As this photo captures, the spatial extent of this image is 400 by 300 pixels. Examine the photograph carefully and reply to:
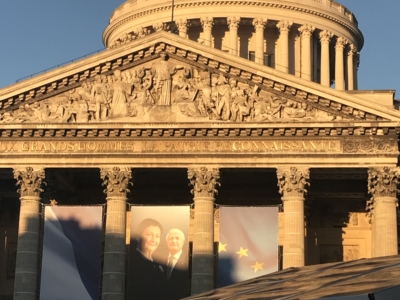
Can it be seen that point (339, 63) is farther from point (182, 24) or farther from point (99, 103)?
point (99, 103)

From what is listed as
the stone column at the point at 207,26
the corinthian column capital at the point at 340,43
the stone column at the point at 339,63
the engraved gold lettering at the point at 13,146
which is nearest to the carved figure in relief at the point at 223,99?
the engraved gold lettering at the point at 13,146

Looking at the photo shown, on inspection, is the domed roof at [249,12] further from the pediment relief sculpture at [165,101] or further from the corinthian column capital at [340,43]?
the pediment relief sculpture at [165,101]

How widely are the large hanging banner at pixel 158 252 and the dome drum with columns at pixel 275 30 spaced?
20.6 metres

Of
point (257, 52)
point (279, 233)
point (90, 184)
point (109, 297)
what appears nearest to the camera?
point (109, 297)

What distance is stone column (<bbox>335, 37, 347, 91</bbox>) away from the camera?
62.9m

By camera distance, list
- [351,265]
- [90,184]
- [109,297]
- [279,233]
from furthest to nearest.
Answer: [90,184] < [279,233] < [109,297] < [351,265]

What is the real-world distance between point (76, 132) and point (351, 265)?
2638 cm

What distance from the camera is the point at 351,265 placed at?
683 inches

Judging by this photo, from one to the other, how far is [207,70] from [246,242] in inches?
297

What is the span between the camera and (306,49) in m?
62.4

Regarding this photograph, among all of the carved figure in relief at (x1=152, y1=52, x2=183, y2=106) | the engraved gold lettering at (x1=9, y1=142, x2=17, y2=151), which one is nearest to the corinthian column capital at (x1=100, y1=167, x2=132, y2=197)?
the carved figure in relief at (x1=152, y1=52, x2=183, y2=106)

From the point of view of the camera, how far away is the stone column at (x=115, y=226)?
136ft

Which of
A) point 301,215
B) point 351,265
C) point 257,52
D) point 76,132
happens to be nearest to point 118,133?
point 76,132

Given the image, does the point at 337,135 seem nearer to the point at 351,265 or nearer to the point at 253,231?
the point at 253,231
